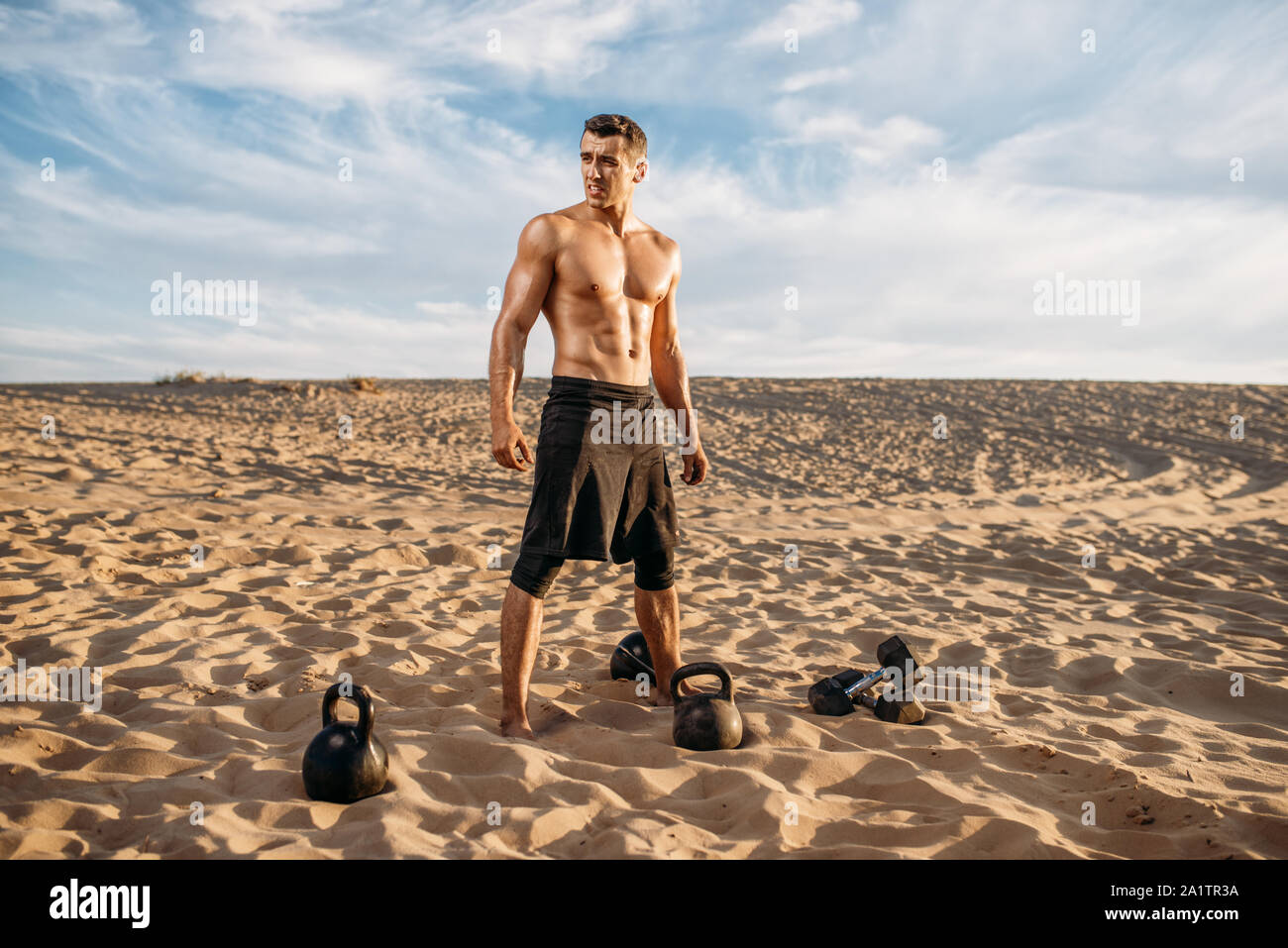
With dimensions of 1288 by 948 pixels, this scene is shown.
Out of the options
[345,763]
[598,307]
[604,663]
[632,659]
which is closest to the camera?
[345,763]

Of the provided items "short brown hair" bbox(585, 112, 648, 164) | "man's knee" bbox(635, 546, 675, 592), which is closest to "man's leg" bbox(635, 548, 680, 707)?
"man's knee" bbox(635, 546, 675, 592)

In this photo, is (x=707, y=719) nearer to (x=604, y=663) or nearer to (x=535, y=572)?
(x=535, y=572)

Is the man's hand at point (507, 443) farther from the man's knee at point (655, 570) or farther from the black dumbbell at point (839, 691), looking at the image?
the black dumbbell at point (839, 691)

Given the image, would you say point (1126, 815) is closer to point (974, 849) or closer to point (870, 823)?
point (974, 849)

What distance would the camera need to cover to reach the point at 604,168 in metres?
3.17

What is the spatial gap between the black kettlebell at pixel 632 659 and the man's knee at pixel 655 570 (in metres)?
0.44

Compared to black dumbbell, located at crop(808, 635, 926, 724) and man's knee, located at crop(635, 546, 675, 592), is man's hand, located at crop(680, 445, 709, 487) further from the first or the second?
black dumbbell, located at crop(808, 635, 926, 724)

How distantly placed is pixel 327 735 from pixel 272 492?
755 cm

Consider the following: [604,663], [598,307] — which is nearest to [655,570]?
[604,663]

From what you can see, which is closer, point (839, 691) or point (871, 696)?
point (839, 691)

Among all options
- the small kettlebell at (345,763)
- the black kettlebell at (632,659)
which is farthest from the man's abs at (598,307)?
the small kettlebell at (345,763)

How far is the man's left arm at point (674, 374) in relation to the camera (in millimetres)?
3605

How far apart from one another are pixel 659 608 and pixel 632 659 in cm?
48

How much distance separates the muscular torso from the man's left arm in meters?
0.26
